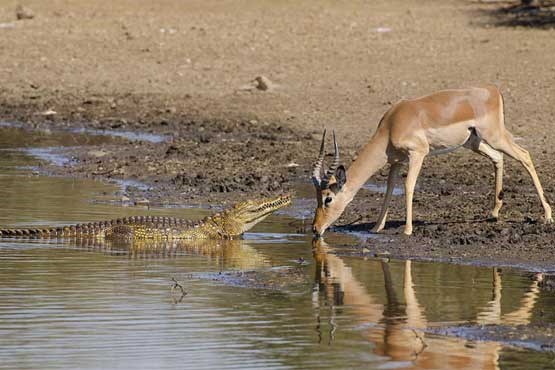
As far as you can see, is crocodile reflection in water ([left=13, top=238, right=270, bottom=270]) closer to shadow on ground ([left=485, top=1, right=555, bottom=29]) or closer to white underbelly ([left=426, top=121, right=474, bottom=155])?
white underbelly ([left=426, top=121, right=474, bottom=155])

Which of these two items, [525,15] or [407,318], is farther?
[525,15]

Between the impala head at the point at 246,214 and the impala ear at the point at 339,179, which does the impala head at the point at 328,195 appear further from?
the impala head at the point at 246,214

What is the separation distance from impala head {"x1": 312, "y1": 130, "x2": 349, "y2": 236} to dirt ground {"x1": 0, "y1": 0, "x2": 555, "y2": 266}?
519 millimetres

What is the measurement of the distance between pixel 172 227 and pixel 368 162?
1889mm

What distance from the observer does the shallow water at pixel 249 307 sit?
26.3 ft

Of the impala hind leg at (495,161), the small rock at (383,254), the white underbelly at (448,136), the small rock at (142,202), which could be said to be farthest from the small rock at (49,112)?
the small rock at (383,254)

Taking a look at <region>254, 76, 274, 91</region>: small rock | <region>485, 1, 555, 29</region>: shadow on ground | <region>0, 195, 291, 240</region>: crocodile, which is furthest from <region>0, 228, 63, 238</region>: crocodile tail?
<region>485, 1, 555, 29</region>: shadow on ground

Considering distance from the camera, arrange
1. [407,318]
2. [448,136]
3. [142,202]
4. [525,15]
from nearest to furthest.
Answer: [407,318] → [448,136] → [142,202] → [525,15]

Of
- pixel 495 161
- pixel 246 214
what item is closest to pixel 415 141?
pixel 495 161

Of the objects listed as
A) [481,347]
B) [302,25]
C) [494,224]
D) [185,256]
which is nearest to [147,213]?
[185,256]

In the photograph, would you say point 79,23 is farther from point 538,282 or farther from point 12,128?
point 538,282

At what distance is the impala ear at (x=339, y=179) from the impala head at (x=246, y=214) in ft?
2.42

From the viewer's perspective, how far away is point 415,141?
12.5 metres

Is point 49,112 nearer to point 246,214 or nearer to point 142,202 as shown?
point 142,202
